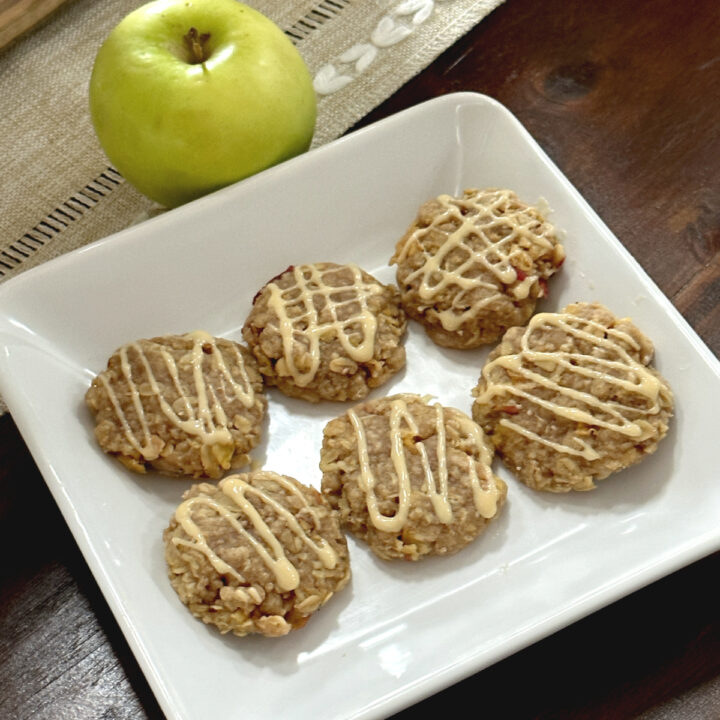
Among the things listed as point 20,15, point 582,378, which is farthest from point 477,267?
point 20,15

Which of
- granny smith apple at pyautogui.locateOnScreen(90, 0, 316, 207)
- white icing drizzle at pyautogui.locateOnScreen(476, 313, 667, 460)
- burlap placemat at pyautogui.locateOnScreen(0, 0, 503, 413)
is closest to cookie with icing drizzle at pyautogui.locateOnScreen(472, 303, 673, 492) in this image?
white icing drizzle at pyautogui.locateOnScreen(476, 313, 667, 460)

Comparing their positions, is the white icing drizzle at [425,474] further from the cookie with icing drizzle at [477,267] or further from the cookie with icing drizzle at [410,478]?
the cookie with icing drizzle at [477,267]

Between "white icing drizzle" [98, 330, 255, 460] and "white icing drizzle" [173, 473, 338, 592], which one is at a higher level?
"white icing drizzle" [98, 330, 255, 460]

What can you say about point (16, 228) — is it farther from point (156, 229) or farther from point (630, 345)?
point (630, 345)

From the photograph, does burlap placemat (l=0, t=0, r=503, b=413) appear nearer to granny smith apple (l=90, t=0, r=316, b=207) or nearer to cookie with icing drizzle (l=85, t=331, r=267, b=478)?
granny smith apple (l=90, t=0, r=316, b=207)

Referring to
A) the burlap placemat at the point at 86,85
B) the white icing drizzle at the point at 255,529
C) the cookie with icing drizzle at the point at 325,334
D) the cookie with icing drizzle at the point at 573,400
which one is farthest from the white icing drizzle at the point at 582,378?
the burlap placemat at the point at 86,85

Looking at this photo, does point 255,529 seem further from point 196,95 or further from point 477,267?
point 196,95
